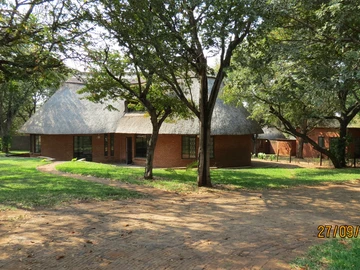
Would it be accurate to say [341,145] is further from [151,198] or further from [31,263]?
[31,263]

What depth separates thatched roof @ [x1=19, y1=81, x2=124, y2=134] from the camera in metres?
25.8

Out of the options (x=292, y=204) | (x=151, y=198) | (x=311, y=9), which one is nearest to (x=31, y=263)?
(x=151, y=198)

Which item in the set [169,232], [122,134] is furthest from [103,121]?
[169,232]

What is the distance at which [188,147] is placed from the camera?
23234 mm

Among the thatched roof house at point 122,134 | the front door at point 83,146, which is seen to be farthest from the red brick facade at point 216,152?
the front door at point 83,146

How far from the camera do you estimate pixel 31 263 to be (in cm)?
468

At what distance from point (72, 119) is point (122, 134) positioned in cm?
426

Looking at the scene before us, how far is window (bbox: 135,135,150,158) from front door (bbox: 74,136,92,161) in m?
4.23

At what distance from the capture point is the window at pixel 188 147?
2305 centimetres

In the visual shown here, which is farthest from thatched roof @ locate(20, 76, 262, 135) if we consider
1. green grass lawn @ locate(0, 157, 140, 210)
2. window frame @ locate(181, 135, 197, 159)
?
green grass lawn @ locate(0, 157, 140, 210)

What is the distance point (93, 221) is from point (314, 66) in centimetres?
760

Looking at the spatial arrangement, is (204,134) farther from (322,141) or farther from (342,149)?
(322,141)
